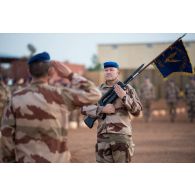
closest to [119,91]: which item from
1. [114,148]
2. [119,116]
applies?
[119,116]

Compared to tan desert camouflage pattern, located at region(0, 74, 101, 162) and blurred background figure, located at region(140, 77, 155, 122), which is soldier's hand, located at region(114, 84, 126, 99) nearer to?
tan desert camouflage pattern, located at region(0, 74, 101, 162)

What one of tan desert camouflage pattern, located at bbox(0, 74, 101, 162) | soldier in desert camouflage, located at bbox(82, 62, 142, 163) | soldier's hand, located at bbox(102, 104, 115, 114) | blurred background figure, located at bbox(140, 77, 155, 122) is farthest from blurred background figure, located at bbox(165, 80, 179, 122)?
tan desert camouflage pattern, located at bbox(0, 74, 101, 162)

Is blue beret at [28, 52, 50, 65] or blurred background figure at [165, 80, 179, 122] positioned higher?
blurred background figure at [165, 80, 179, 122]

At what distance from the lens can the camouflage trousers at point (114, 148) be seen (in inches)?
215

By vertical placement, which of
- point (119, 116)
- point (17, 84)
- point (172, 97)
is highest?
point (172, 97)

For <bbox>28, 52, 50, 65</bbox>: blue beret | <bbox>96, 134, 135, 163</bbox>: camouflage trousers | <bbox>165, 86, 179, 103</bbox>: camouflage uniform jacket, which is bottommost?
<bbox>96, 134, 135, 163</bbox>: camouflage trousers

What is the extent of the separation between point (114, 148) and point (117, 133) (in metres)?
0.18

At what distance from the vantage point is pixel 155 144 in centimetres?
1159

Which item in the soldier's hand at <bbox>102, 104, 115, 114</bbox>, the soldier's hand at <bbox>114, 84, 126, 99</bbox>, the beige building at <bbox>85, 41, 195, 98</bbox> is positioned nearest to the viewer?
the soldier's hand at <bbox>114, 84, 126, 99</bbox>

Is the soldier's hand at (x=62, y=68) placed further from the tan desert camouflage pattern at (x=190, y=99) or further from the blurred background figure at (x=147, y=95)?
the blurred background figure at (x=147, y=95)

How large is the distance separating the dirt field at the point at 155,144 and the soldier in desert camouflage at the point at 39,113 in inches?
194

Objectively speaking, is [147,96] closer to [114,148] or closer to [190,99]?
[190,99]

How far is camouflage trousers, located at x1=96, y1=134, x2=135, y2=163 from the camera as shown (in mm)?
5469

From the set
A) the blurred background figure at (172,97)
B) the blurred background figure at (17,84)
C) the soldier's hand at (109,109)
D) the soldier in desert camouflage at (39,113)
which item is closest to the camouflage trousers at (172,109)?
the blurred background figure at (172,97)
